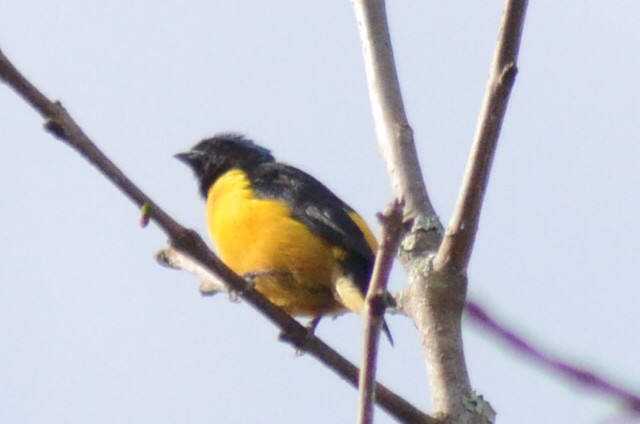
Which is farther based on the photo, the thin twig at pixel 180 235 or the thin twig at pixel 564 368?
the thin twig at pixel 180 235

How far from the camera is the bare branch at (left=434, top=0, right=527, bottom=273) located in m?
1.83

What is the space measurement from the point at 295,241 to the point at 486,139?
333 centimetres

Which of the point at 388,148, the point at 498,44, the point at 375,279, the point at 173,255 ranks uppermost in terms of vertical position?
the point at 388,148

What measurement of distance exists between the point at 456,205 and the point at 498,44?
37 cm

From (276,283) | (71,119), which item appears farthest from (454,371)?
(276,283)

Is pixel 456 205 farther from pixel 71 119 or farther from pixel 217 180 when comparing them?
pixel 217 180

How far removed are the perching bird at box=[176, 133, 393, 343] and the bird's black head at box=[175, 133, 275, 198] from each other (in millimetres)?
753

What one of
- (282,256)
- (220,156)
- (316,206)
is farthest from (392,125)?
(220,156)

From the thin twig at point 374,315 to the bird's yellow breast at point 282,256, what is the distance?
358 centimetres

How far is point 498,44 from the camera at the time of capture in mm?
1896

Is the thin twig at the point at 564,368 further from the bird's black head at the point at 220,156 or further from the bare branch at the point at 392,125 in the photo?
the bird's black head at the point at 220,156

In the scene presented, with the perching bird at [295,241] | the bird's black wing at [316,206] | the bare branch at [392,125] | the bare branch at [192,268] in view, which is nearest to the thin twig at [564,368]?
the bare branch at [392,125]

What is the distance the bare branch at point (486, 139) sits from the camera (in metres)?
1.83

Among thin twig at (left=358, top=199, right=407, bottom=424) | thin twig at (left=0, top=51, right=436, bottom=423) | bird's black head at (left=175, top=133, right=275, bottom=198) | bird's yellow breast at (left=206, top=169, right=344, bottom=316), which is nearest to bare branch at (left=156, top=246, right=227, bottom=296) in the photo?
thin twig at (left=0, top=51, right=436, bottom=423)
